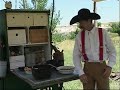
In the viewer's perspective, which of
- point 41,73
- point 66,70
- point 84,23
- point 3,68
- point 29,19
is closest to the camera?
point 84,23

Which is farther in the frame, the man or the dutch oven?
the dutch oven

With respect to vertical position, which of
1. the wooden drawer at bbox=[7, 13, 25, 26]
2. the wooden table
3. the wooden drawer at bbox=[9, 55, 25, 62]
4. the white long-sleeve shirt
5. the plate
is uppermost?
the wooden drawer at bbox=[7, 13, 25, 26]

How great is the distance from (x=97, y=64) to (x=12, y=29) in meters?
1.70

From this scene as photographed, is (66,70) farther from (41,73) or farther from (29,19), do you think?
(29,19)

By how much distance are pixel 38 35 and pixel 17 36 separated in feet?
1.09

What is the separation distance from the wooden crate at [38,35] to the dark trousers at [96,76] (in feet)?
4.94

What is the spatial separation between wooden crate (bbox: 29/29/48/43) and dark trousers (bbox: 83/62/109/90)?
4.94 ft

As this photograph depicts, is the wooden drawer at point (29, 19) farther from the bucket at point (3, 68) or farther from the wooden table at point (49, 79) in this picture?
the wooden table at point (49, 79)


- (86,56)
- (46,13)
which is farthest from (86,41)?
(46,13)

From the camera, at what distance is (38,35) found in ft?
14.3

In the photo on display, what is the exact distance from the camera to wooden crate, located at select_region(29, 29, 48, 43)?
→ 170 inches

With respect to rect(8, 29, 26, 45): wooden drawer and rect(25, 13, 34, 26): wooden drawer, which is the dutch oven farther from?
rect(25, 13, 34, 26): wooden drawer

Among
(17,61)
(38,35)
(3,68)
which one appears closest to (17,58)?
(17,61)

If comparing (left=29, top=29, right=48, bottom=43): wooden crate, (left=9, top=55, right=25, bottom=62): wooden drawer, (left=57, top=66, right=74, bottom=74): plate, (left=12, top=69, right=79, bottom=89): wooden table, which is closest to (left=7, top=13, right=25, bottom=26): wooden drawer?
(left=29, top=29, right=48, bottom=43): wooden crate
